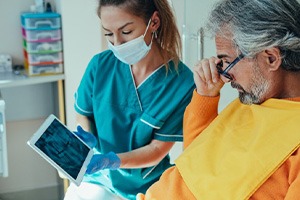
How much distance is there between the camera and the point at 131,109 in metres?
1.68

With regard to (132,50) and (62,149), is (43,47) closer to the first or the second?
(132,50)

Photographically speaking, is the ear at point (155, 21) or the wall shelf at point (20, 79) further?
the wall shelf at point (20, 79)

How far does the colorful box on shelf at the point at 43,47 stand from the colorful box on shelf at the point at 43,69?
8 cm

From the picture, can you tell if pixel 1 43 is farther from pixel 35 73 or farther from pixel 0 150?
pixel 0 150

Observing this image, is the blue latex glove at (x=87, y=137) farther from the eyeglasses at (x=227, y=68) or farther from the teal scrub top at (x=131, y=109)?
the eyeglasses at (x=227, y=68)

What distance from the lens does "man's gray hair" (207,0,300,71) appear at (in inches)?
45.2

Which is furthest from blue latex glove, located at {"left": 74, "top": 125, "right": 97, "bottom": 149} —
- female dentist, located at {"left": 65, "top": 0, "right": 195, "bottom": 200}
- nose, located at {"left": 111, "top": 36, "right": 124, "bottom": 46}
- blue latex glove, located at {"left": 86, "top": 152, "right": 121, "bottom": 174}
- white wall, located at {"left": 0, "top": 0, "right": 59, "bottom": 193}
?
white wall, located at {"left": 0, "top": 0, "right": 59, "bottom": 193}

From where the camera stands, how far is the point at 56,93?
2.77 metres

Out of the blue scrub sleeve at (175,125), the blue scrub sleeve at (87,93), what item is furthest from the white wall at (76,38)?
the blue scrub sleeve at (175,125)

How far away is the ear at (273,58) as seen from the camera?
1162 mm

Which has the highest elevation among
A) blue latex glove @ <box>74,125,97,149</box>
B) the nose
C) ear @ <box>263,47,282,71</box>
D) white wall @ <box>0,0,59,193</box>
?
ear @ <box>263,47,282,71</box>

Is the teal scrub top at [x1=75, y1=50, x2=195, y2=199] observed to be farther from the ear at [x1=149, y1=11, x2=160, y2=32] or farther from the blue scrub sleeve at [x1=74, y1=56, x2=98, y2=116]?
the ear at [x1=149, y1=11, x2=160, y2=32]

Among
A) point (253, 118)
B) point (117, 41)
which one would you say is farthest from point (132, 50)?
point (253, 118)

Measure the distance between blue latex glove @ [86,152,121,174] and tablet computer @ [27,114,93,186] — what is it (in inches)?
1.2
